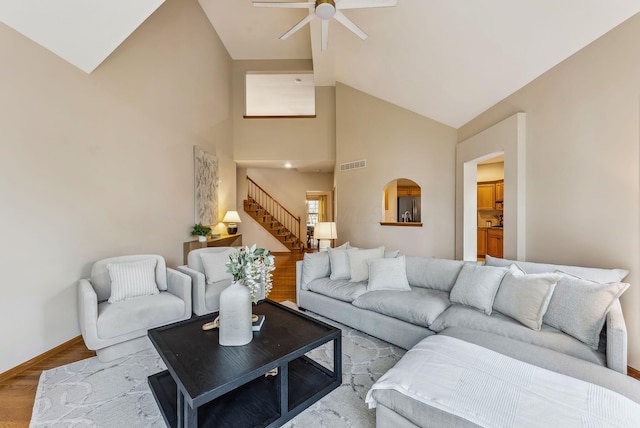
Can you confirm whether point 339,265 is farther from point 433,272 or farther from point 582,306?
point 582,306

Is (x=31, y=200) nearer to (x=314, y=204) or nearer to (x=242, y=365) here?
(x=242, y=365)

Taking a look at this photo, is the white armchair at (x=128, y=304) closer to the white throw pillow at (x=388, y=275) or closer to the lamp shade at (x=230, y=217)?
the white throw pillow at (x=388, y=275)

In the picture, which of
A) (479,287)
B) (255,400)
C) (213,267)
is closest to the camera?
(255,400)

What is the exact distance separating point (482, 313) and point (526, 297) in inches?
13.6

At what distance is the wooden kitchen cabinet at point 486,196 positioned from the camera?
7.01m

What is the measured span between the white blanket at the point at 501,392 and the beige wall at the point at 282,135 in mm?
5623

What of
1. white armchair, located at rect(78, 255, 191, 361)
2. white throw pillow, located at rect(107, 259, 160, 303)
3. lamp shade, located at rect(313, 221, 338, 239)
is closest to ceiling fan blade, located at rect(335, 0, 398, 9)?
lamp shade, located at rect(313, 221, 338, 239)

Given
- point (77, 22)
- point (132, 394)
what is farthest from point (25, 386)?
point (77, 22)

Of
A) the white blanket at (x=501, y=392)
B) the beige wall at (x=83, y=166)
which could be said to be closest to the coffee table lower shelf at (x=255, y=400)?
the white blanket at (x=501, y=392)

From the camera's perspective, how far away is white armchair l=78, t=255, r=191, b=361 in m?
2.24

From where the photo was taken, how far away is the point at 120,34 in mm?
2604

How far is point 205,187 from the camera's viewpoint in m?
5.13

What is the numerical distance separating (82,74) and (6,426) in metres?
3.06

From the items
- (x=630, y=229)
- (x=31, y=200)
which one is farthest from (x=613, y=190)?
(x=31, y=200)
